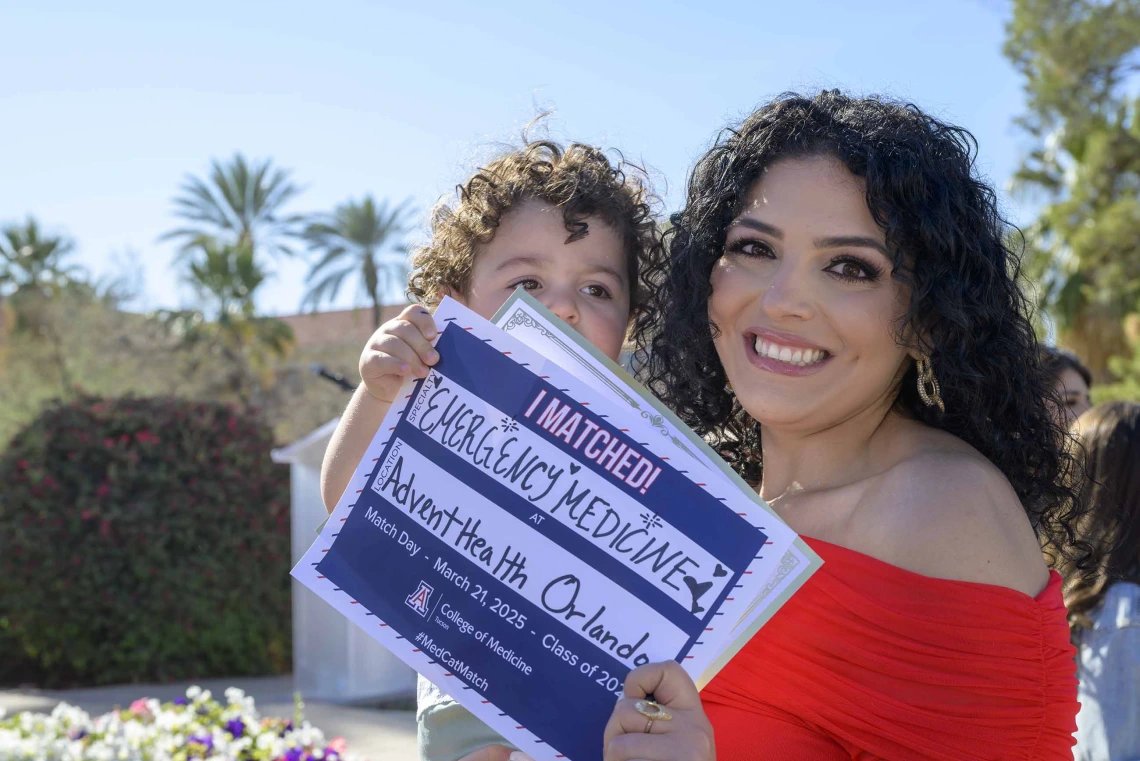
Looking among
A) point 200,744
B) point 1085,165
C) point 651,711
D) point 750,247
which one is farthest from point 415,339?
point 1085,165

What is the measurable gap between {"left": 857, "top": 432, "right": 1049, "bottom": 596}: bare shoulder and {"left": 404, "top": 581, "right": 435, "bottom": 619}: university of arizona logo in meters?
0.68

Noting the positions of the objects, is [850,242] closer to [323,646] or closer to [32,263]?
[323,646]

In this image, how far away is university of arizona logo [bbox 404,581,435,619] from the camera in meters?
1.52

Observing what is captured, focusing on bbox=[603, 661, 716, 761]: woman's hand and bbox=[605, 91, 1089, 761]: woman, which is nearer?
bbox=[603, 661, 716, 761]: woman's hand

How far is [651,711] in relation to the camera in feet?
4.33

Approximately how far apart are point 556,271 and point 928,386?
0.85 meters

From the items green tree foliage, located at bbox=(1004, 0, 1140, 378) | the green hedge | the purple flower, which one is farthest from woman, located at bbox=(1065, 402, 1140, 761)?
green tree foliage, located at bbox=(1004, 0, 1140, 378)

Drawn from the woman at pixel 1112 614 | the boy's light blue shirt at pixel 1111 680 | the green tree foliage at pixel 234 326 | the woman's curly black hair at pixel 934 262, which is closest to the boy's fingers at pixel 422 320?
the woman's curly black hair at pixel 934 262

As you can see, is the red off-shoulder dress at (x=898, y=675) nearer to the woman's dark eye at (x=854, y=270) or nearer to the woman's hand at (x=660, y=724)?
the woman's hand at (x=660, y=724)

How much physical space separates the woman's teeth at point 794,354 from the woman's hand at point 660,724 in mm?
543

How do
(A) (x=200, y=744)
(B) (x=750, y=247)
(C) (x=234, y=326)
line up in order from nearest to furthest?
(B) (x=750, y=247) < (A) (x=200, y=744) < (C) (x=234, y=326)

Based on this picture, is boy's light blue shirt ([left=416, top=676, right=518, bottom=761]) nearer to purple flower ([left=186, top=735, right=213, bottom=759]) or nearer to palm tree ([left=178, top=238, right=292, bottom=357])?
purple flower ([left=186, top=735, right=213, bottom=759])

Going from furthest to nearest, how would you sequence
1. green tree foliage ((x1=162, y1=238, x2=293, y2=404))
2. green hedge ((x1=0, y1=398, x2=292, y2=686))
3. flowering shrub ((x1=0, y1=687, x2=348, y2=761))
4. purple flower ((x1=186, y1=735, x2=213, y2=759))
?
1. green tree foliage ((x1=162, y1=238, x2=293, y2=404))
2. green hedge ((x1=0, y1=398, x2=292, y2=686))
3. purple flower ((x1=186, y1=735, x2=213, y2=759))
4. flowering shrub ((x1=0, y1=687, x2=348, y2=761))

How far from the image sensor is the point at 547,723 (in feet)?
4.68
